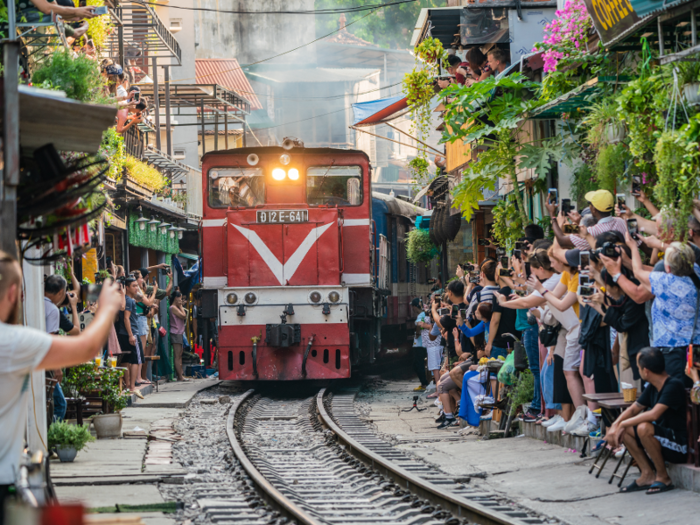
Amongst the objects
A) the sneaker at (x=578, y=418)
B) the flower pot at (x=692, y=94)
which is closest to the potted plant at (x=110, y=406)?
the sneaker at (x=578, y=418)

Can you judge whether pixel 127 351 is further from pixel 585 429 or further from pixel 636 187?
pixel 636 187

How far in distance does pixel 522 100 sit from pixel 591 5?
2996 millimetres

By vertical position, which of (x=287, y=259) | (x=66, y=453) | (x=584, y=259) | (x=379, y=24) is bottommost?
(x=66, y=453)

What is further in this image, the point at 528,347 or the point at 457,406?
the point at 457,406

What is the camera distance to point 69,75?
843 cm

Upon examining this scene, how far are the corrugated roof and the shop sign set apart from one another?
30380 millimetres

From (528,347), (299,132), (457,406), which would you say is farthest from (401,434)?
(299,132)

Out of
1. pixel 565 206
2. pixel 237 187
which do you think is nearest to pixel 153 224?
pixel 237 187

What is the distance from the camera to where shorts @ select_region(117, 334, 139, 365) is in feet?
44.6

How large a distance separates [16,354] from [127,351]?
10.0 meters

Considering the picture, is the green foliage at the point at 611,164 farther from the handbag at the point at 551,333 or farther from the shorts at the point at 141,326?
the shorts at the point at 141,326

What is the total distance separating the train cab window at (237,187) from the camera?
51.2ft

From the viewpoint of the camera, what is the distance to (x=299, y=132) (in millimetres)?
47344

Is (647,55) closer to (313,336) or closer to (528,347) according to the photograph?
(528,347)
